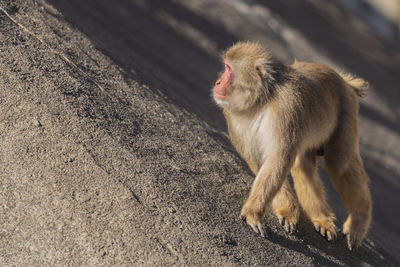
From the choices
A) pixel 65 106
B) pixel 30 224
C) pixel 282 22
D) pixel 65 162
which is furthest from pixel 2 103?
pixel 282 22

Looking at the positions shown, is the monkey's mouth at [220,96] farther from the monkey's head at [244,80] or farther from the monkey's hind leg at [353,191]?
the monkey's hind leg at [353,191]

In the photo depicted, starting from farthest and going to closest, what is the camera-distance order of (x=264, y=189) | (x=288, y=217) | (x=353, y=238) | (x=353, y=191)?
(x=353, y=191), (x=353, y=238), (x=288, y=217), (x=264, y=189)

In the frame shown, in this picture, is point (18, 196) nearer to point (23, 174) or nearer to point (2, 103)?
point (23, 174)

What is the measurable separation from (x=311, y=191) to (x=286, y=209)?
0.57 metres

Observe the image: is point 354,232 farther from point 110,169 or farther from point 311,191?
point 110,169

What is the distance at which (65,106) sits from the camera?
5840 millimetres

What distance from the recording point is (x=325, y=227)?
19.9 feet

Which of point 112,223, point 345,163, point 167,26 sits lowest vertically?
point 167,26

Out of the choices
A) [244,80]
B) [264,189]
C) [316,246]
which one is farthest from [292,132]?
[316,246]

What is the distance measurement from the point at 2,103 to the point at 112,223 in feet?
5.82

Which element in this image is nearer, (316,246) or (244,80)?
(244,80)

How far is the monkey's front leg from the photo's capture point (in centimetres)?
525

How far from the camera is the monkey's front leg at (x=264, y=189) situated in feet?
17.2

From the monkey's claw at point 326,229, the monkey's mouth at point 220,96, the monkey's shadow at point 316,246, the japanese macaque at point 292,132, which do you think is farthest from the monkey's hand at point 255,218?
the monkey's mouth at point 220,96
